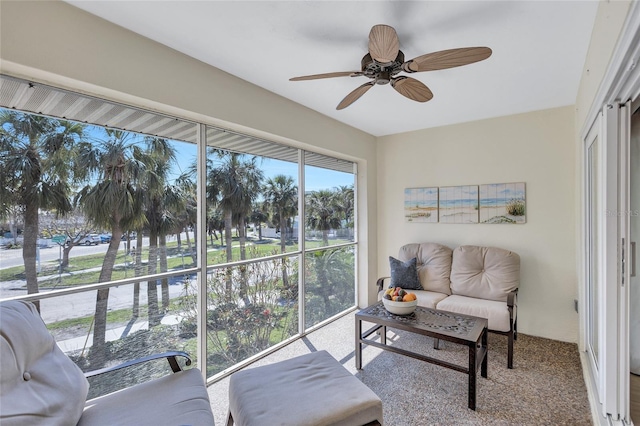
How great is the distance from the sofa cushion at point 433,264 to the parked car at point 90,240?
338 cm

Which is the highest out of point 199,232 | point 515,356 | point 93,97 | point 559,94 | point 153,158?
point 559,94

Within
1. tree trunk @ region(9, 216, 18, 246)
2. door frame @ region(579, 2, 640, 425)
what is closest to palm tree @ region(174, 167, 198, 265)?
tree trunk @ region(9, 216, 18, 246)

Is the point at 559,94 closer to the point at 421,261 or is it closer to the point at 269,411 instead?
the point at 421,261

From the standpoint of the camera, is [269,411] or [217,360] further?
[217,360]

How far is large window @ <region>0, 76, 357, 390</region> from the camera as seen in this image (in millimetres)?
1689

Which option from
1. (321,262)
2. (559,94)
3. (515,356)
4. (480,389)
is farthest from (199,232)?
(559,94)

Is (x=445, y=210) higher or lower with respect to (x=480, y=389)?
higher

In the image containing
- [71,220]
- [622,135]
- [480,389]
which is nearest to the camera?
[622,135]

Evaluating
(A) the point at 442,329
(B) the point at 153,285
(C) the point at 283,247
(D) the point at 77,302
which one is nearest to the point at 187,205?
(B) the point at 153,285

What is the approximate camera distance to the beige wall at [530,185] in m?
3.24

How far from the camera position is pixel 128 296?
6.82 feet

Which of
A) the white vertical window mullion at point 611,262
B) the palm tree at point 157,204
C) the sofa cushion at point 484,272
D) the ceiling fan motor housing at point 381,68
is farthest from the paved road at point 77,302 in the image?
the sofa cushion at point 484,272

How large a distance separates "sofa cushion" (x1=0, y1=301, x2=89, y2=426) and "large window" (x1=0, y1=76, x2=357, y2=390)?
1.43 feet

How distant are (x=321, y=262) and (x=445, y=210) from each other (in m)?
1.87
